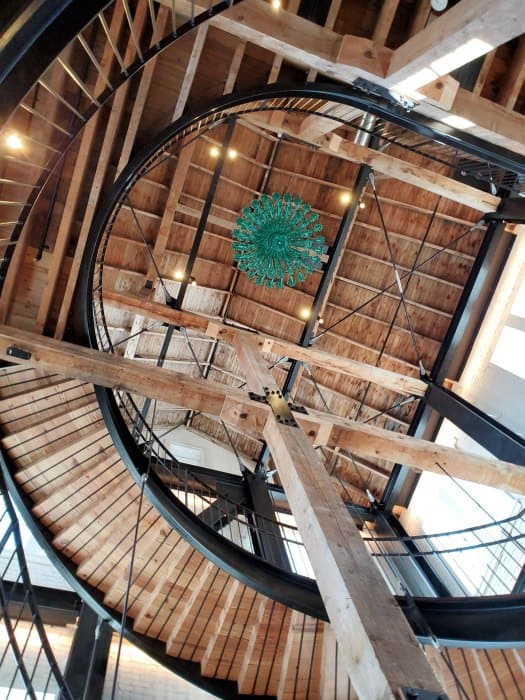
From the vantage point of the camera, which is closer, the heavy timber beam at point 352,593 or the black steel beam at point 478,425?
the heavy timber beam at point 352,593

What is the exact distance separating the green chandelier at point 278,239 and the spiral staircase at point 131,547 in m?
2.90

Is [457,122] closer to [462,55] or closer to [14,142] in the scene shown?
[462,55]

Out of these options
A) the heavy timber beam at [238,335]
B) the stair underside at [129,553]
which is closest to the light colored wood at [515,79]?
the heavy timber beam at [238,335]

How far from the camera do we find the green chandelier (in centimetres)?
735

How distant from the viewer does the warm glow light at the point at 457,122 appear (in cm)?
361

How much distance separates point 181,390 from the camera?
4242 mm

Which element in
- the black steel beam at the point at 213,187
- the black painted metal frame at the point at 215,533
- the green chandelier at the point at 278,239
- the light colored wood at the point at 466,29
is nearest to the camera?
the light colored wood at the point at 466,29

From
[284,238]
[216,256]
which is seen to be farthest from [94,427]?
[216,256]

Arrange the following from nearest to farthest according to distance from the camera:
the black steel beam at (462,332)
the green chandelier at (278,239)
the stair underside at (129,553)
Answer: the stair underside at (129,553) → the green chandelier at (278,239) → the black steel beam at (462,332)

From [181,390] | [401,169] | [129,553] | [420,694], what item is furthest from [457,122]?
[129,553]

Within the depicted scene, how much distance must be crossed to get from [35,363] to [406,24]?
4085 mm

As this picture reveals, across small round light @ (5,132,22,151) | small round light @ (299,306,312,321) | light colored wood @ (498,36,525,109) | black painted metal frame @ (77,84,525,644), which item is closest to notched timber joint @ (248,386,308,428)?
black painted metal frame @ (77,84,525,644)

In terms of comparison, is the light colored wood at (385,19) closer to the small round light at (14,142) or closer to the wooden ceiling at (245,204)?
the wooden ceiling at (245,204)

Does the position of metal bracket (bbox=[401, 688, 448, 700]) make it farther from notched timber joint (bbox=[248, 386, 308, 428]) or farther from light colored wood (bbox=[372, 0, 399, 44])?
light colored wood (bbox=[372, 0, 399, 44])
